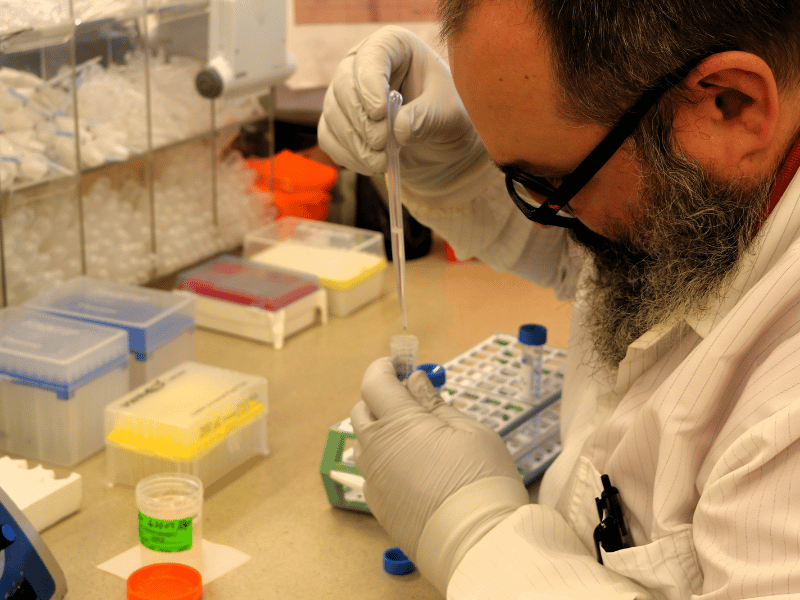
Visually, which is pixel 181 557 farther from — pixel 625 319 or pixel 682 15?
pixel 682 15

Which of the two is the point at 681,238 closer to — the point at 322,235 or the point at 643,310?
the point at 643,310

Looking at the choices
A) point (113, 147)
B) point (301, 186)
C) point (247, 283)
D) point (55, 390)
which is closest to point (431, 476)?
point (55, 390)

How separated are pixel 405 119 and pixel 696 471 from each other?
0.51 metres

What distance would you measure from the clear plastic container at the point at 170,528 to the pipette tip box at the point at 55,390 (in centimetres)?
28

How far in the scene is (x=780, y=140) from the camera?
2.31 ft

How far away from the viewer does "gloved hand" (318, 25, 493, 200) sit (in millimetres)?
1000

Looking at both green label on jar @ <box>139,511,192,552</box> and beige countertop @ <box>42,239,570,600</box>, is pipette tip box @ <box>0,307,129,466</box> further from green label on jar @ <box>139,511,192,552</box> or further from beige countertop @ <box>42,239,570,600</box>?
green label on jar @ <box>139,511,192,552</box>

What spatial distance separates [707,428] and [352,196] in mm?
1711

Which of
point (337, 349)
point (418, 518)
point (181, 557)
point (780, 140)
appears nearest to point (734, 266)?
point (780, 140)

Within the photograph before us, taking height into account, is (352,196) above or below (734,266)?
below

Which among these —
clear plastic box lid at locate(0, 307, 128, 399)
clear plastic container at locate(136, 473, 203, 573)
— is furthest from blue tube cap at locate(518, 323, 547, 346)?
clear plastic box lid at locate(0, 307, 128, 399)

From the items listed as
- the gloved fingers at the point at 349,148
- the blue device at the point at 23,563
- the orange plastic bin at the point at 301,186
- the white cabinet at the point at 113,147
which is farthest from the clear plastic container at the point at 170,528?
the orange plastic bin at the point at 301,186

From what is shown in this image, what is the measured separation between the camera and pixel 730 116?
2.30 feet

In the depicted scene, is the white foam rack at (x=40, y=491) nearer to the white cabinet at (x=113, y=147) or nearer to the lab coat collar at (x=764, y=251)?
the white cabinet at (x=113, y=147)
